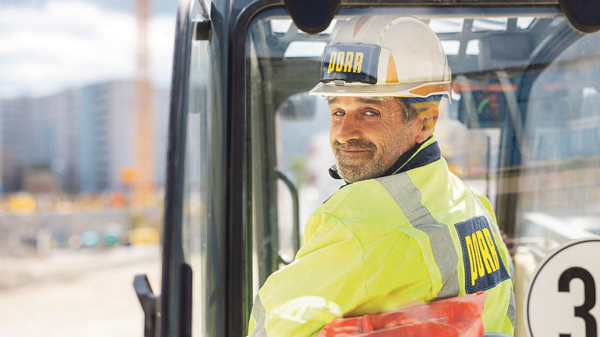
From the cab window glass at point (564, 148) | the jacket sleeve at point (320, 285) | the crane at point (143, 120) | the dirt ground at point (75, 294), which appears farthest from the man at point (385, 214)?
the crane at point (143, 120)

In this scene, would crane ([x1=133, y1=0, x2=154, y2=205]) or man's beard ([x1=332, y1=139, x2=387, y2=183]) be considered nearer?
man's beard ([x1=332, y1=139, x2=387, y2=183])

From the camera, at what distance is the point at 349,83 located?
62.5 inches

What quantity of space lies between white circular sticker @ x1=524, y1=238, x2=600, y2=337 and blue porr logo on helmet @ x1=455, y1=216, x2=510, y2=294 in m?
0.12

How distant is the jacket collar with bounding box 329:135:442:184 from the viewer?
159cm

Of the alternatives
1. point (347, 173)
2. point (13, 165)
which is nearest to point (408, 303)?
point (347, 173)

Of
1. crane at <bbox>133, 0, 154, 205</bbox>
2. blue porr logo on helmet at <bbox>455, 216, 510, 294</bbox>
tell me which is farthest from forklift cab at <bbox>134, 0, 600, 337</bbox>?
crane at <bbox>133, 0, 154, 205</bbox>

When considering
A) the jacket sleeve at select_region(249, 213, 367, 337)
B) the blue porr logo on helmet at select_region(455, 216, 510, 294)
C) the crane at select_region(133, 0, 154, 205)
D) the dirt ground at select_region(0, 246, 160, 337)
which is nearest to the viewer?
the jacket sleeve at select_region(249, 213, 367, 337)

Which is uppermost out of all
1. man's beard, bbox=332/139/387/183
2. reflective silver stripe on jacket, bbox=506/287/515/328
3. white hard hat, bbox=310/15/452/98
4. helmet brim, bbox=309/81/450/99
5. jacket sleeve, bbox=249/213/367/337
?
white hard hat, bbox=310/15/452/98

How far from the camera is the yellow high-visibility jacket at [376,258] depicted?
4.67ft

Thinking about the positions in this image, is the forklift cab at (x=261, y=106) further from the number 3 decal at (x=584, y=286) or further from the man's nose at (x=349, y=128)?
the man's nose at (x=349, y=128)

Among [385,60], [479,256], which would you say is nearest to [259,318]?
[479,256]

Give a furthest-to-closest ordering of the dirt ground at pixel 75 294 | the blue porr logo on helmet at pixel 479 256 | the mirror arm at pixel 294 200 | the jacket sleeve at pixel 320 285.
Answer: the dirt ground at pixel 75 294 < the mirror arm at pixel 294 200 < the blue porr logo on helmet at pixel 479 256 < the jacket sleeve at pixel 320 285

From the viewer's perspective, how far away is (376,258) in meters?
1.42

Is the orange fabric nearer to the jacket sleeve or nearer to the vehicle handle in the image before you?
the jacket sleeve
